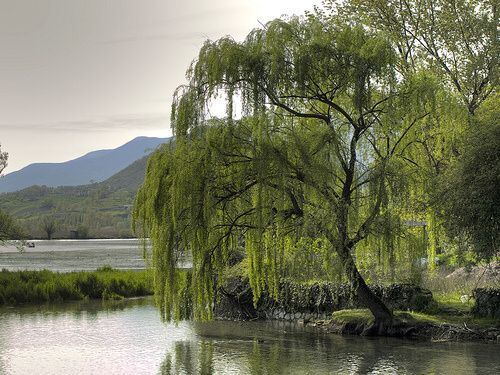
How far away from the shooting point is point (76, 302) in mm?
34656

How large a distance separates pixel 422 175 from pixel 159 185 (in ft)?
30.4

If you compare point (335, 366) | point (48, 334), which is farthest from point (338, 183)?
point (48, 334)

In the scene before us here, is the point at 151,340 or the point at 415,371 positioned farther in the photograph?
the point at 151,340

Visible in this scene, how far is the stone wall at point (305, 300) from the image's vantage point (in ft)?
85.7

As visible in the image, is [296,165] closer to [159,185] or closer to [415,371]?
[159,185]

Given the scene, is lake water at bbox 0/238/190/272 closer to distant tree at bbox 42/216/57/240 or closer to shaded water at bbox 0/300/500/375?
shaded water at bbox 0/300/500/375

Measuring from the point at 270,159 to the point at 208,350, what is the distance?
6.35 metres

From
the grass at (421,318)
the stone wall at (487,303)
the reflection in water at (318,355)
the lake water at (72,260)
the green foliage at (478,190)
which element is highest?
the green foliage at (478,190)

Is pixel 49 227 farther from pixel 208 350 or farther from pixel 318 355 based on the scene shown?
pixel 318 355

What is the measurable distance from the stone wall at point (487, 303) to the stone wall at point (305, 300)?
6.08 feet

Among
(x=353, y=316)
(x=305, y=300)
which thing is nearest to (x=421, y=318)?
(x=353, y=316)

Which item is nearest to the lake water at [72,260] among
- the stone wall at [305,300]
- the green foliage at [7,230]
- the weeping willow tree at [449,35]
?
the green foliage at [7,230]

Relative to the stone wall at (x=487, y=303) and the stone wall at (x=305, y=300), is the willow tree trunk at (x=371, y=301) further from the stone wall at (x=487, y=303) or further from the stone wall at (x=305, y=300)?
the stone wall at (x=487, y=303)

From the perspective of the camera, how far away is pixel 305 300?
28625 millimetres
